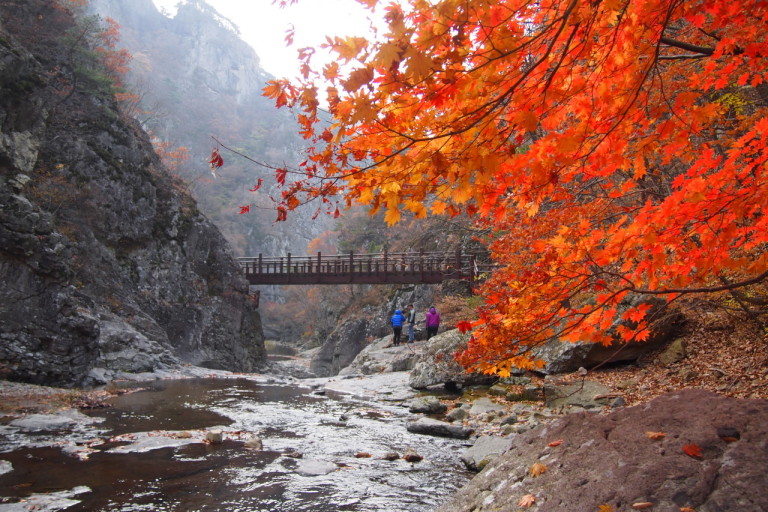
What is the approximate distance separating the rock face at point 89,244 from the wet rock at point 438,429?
761 centimetres

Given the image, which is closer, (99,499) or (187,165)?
(99,499)

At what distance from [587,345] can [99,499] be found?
728 centimetres

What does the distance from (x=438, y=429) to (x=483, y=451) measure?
1.42m

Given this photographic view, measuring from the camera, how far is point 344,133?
6.89 feet

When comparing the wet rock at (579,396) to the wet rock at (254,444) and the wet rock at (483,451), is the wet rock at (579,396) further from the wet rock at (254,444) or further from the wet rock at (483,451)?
the wet rock at (254,444)

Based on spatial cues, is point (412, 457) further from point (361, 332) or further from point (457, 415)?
point (361, 332)

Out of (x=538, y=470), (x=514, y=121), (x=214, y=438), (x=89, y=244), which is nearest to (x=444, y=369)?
(x=214, y=438)

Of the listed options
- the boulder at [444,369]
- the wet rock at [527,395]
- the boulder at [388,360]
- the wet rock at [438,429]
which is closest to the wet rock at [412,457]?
the wet rock at [438,429]

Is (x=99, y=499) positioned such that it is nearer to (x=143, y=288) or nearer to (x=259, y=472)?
(x=259, y=472)

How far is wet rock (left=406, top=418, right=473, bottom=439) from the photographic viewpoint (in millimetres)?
6180

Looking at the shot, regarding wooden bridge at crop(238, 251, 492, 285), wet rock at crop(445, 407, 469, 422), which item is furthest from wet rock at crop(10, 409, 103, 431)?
wooden bridge at crop(238, 251, 492, 285)

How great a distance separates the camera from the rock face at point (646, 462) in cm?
221

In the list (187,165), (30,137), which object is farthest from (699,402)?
(187,165)

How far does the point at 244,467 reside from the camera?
481cm
